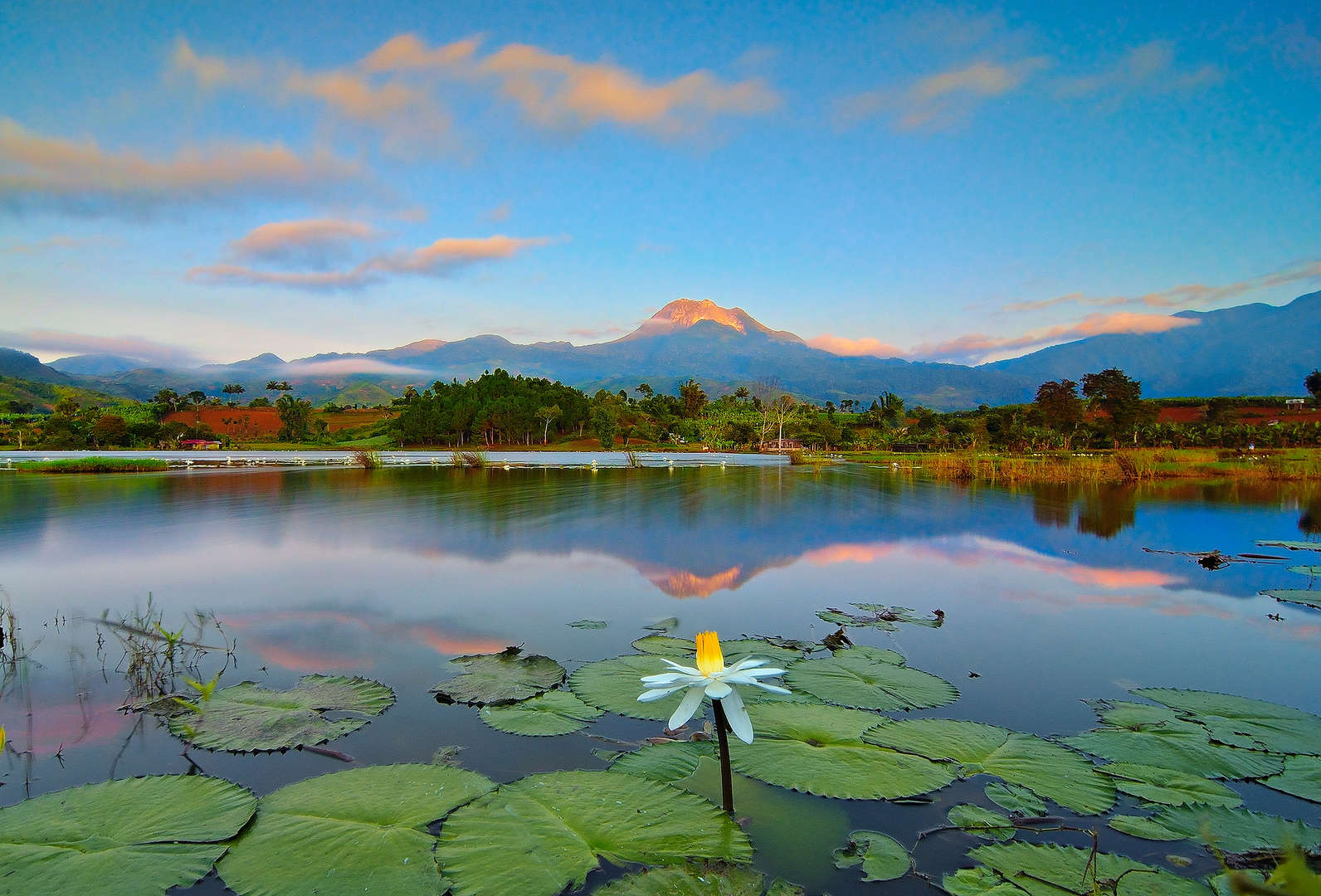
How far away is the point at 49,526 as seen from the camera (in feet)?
37.5

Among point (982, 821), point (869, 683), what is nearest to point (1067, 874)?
point (982, 821)

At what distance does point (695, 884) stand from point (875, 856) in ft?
2.66

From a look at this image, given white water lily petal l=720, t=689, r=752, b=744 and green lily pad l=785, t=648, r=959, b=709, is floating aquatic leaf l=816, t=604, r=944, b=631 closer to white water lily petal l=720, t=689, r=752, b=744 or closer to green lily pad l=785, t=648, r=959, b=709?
green lily pad l=785, t=648, r=959, b=709

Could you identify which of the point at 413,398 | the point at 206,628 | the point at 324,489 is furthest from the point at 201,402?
the point at 206,628

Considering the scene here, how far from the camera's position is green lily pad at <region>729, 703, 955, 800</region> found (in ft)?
10.2

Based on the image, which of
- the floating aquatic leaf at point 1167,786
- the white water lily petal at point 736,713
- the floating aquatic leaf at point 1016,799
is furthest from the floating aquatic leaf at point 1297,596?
the white water lily petal at point 736,713

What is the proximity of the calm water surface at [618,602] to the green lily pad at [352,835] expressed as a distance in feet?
0.99

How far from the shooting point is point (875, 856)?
272 cm

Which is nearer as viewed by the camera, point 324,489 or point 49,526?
point 49,526

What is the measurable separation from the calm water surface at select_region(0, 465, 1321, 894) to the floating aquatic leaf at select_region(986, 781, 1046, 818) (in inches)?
4.9

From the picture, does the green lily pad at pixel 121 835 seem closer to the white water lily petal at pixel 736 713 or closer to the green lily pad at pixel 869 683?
the white water lily petal at pixel 736 713

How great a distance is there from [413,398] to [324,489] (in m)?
68.9

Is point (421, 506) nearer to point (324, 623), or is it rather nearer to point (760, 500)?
point (760, 500)

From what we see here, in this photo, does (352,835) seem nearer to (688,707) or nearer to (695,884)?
(695,884)
